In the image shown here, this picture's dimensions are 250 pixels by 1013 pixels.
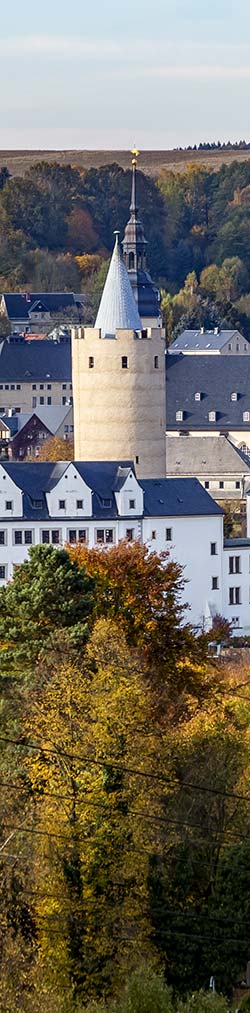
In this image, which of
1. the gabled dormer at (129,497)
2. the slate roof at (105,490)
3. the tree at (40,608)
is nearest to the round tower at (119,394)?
the slate roof at (105,490)

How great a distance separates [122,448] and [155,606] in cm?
2586

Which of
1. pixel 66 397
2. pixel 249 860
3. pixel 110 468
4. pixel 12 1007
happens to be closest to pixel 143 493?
pixel 110 468

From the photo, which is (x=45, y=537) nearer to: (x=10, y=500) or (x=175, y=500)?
(x=10, y=500)

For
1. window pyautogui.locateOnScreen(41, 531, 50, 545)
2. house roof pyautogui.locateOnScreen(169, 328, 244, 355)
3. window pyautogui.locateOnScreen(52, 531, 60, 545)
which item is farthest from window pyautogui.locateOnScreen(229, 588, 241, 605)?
house roof pyautogui.locateOnScreen(169, 328, 244, 355)

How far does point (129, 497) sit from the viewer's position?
67.0 meters

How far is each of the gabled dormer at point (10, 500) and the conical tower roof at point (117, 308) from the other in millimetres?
11579

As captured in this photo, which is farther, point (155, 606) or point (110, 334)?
point (110, 334)

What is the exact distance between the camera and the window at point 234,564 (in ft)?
222

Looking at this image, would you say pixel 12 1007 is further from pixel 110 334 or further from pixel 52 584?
pixel 110 334

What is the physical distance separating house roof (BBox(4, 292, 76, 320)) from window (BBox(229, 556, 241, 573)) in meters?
93.9

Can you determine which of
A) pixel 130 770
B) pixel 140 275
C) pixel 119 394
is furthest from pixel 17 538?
pixel 140 275

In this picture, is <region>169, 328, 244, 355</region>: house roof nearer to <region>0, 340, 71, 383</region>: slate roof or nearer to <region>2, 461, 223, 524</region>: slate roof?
<region>0, 340, 71, 383</region>: slate roof

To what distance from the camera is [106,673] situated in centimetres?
3725

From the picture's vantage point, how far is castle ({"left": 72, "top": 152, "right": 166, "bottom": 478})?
76.1 meters
